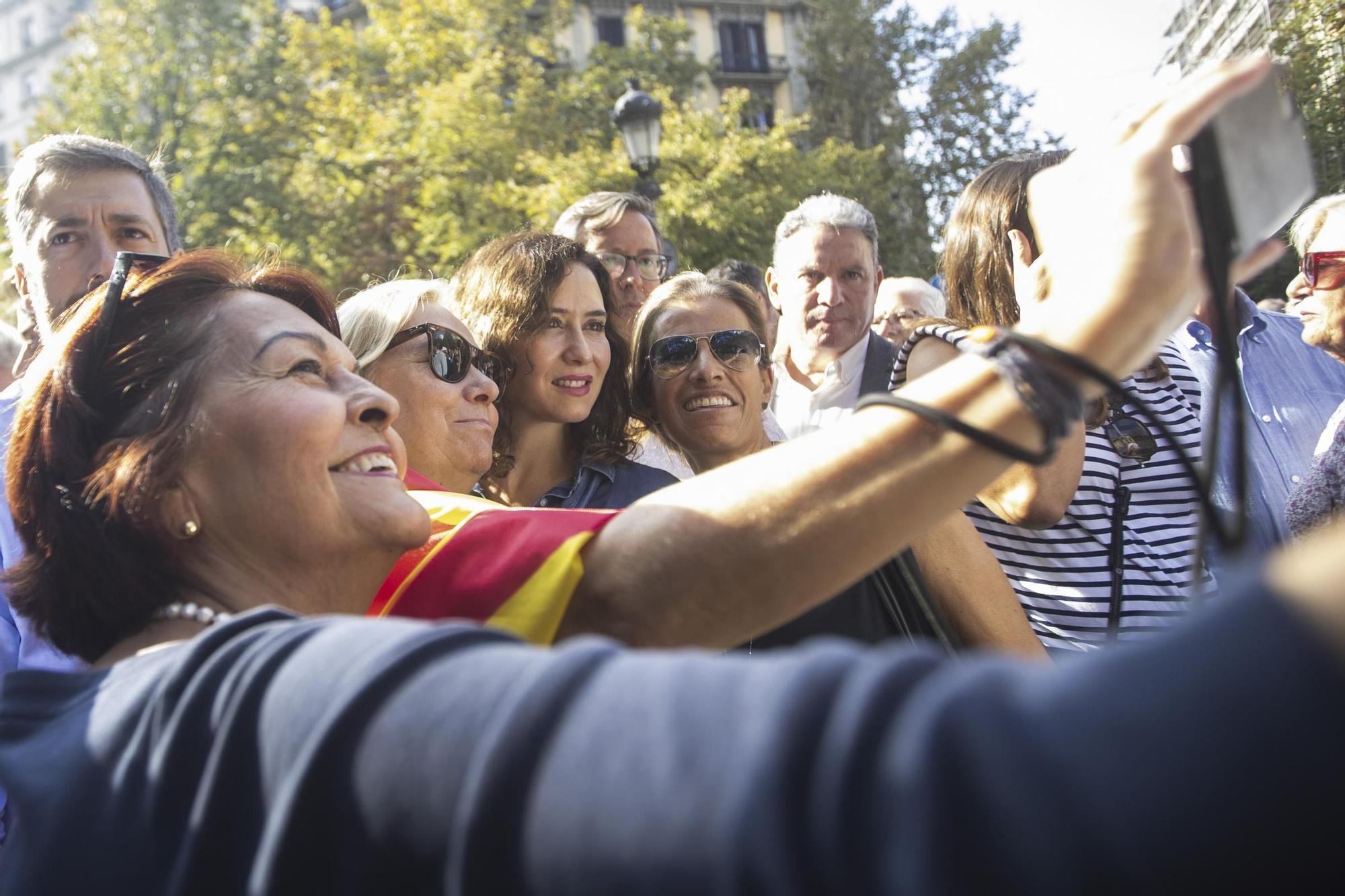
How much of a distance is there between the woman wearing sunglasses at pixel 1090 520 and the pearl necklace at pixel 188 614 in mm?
1464

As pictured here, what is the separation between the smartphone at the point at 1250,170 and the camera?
1033mm

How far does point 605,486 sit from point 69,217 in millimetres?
1790

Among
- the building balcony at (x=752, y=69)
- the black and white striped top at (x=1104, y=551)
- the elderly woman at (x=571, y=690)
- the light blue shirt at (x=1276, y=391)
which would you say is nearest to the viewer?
the elderly woman at (x=571, y=690)

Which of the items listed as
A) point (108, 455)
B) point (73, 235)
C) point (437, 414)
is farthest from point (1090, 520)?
point (73, 235)

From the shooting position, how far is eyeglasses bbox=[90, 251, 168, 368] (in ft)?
5.59

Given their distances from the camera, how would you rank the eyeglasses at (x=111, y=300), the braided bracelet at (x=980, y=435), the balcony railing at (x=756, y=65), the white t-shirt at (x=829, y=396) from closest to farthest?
the braided bracelet at (x=980, y=435)
the eyeglasses at (x=111, y=300)
the white t-shirt at (x=829, y=396)
the balcony railing at (x=756, y=65)

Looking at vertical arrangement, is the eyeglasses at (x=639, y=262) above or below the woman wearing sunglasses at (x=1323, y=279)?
above

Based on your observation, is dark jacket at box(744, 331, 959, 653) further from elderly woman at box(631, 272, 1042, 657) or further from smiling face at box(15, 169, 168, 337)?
smiling face at box(15, 169, 168, 337)

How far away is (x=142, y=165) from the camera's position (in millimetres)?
3639

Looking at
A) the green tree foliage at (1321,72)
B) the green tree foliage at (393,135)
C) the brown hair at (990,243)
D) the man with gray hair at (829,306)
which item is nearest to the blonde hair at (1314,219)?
the man with gray hair at (829,306)

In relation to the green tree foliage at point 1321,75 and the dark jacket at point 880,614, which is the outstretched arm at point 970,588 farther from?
the green tree foliage at point 1321,75

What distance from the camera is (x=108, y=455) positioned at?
1.63 m

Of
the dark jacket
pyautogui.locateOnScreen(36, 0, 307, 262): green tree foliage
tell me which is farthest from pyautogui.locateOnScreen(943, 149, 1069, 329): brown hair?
pyautogui.locateOnScreen(36, 0, 307, 262): green tree foliage

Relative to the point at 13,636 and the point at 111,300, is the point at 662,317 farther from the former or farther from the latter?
the point at 111,300
